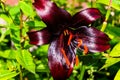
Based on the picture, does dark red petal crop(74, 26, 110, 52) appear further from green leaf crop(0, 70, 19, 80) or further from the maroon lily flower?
green leaf crop(0, 70, 19, 80)

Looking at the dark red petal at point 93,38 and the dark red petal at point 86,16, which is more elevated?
the dark red petal at point 86,16

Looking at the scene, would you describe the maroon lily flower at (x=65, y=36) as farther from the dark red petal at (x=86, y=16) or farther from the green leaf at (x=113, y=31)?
the green leaf at (x=113, y=31)

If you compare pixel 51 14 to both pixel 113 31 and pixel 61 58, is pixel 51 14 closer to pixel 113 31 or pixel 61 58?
pixel 61 58

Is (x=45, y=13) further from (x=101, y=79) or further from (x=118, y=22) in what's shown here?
(x=118, y=22)

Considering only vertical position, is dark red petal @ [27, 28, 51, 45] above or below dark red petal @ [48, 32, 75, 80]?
above

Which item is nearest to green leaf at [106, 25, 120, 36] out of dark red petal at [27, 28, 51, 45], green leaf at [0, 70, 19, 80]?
dark red petal at [27, 28, 51, 45]

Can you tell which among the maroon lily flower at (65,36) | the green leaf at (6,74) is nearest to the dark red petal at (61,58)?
the maroon lily flower at (65,36)
